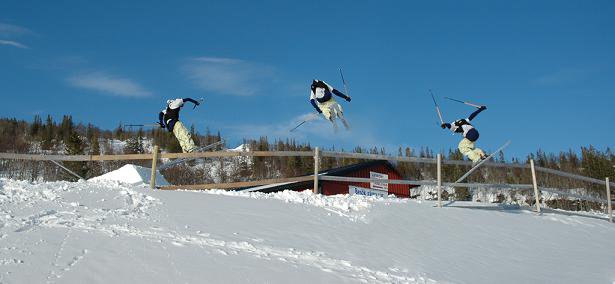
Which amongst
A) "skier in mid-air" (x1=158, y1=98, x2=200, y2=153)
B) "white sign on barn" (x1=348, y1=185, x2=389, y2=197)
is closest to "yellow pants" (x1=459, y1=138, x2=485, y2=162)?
"skier in mid-air" (x1=158, y1=98, x2=200, y2=153)

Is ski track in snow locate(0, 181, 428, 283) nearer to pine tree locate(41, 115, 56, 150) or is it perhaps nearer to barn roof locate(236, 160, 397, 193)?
barn roof locate(236, 160, 397, 193)

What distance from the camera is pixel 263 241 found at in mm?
7199

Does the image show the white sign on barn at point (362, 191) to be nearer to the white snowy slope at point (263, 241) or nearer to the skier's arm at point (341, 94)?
the skier's arm at point (341, 94)

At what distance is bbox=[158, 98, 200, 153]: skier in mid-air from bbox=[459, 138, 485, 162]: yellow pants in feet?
23.0

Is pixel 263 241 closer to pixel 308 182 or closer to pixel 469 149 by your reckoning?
pixel 469 149

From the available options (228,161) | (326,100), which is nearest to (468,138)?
(326,100)

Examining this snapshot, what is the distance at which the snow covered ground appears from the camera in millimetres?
5461

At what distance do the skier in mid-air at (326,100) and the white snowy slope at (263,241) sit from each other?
10.2ft

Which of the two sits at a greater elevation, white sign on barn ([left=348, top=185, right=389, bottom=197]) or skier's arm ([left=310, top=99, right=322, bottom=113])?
skier's arm ([left=310, top=99, right=322, bottom=113])

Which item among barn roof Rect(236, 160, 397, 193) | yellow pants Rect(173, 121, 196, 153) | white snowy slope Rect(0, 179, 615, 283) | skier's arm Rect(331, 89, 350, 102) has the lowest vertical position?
white snowy slope Rect(0, 179, 615, 283)

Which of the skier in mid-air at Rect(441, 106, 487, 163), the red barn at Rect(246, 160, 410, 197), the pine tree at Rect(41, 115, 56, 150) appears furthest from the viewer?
the pine tree at Rect(41, 115, 56, 150)

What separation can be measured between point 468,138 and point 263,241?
9291mm

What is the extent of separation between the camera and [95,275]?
16.3 feet

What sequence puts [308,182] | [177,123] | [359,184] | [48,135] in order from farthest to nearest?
[48,135], [359,184], [308,182], [177,123]
